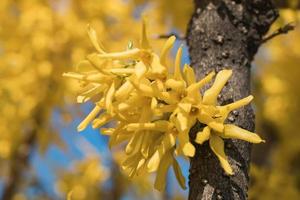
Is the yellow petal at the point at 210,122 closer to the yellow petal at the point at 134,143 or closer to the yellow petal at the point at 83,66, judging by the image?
the yellow petal at the point at 134,143

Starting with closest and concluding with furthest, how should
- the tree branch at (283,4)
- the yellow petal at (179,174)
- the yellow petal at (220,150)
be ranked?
the yellow petal at (220,150)
the yellow petal at (179,174)
the tree branch at (283,4)

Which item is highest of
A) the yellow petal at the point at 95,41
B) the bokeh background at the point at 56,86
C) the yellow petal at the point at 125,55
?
the yellow petal at the point at 95,41

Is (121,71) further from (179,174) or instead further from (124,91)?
(179,174)

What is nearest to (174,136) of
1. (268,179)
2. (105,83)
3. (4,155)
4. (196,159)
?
(196,159)

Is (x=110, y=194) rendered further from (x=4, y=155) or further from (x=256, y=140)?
(x=256, y=140)

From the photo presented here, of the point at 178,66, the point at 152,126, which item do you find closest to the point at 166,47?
the point at 178,66

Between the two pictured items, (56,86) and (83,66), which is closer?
(83,66)

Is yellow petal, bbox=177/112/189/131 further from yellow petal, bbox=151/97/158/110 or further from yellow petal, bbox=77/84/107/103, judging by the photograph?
yellow petal, bbox=77/84/107/103

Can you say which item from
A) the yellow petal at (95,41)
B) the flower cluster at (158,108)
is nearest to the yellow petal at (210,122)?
the flower cluster at (158,108)
